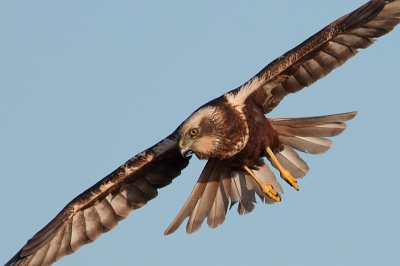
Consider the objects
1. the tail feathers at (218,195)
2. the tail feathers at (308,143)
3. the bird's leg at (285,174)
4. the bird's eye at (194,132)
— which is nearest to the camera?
the bird's eye at (194,132)

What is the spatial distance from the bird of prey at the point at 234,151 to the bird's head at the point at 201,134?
13 mm

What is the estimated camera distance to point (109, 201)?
14.3m

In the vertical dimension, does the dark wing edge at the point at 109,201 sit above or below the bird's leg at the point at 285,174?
above

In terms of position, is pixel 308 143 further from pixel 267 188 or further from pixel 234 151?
pixel 234 151

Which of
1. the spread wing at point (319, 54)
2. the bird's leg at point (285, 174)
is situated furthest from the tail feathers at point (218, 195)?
the spread wing at point (319, 54)

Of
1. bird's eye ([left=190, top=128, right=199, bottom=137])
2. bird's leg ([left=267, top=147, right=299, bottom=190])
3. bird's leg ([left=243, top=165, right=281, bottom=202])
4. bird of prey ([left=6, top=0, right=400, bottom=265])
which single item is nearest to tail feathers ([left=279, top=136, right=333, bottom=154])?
bird of prey ([left=6, top=0, right=400, bottom=265])

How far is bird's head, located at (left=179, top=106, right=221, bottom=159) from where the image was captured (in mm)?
12703

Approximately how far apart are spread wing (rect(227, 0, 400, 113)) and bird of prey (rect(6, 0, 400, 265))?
0.04 ft

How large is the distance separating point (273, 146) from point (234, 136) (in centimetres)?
104

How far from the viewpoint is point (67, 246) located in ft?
46.1

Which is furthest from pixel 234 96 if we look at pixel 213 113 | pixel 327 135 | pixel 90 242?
pixel 90 242

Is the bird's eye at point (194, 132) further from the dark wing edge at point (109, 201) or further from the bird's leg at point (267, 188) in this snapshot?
the bird's leg at point (267, 188)

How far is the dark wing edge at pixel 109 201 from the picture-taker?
1380 cm

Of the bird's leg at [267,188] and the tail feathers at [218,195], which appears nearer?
the bird's leg at [267,188]
